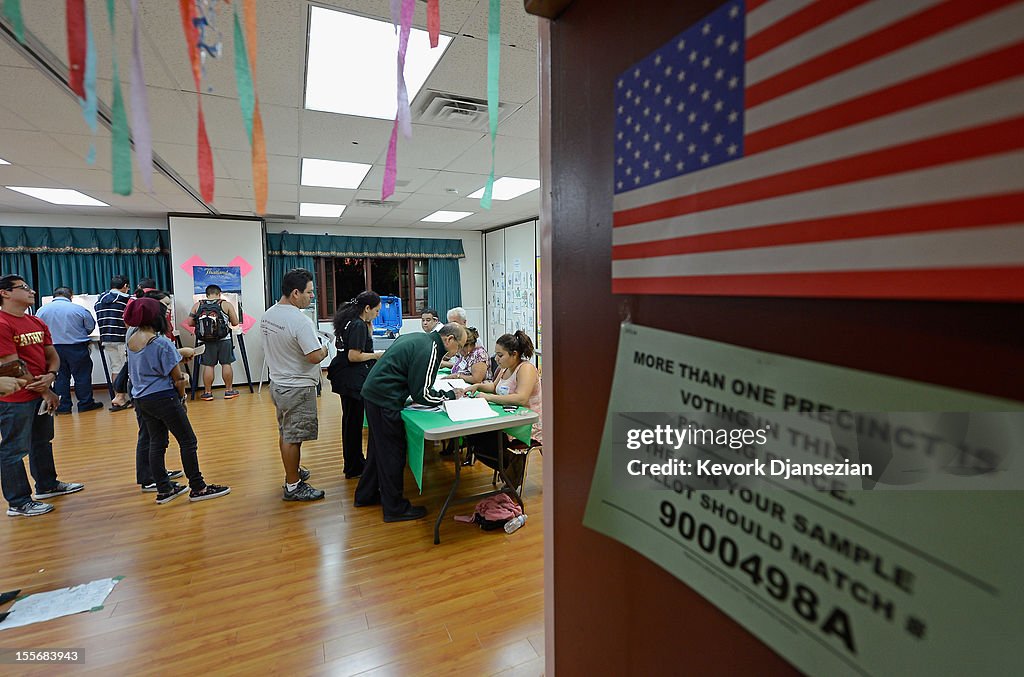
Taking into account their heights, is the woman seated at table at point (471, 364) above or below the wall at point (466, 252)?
below

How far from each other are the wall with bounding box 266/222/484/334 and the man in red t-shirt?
5499mm

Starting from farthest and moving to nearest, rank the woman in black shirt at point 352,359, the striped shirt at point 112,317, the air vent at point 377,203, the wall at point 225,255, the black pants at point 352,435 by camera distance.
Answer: the wall at point 225,255 → the air vent at point 377,203 → the striped shirt at point 112,317 → the black pants at point 352,435 → the woman in black shirt at point 352,359

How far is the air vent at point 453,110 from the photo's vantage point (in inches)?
113

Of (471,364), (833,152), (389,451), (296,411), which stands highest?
(833,152)

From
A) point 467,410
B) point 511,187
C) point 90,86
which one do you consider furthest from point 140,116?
point 511,187

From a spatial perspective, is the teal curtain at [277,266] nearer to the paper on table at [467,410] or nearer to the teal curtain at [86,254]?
the teal curtain at [86,254]

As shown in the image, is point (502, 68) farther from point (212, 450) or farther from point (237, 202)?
point (237, 202)

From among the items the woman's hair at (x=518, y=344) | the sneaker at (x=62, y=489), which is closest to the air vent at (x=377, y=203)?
the woman's hair at (x=518, y=344)

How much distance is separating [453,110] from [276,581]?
9.69 feet

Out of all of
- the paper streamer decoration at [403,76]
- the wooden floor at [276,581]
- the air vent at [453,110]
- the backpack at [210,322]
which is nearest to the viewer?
the paper streamer decoration at [403,76]

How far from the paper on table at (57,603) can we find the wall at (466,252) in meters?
6.50

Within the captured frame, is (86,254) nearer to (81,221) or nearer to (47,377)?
(81,221)

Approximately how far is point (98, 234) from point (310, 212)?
3.12 m

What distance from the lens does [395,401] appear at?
294cm
